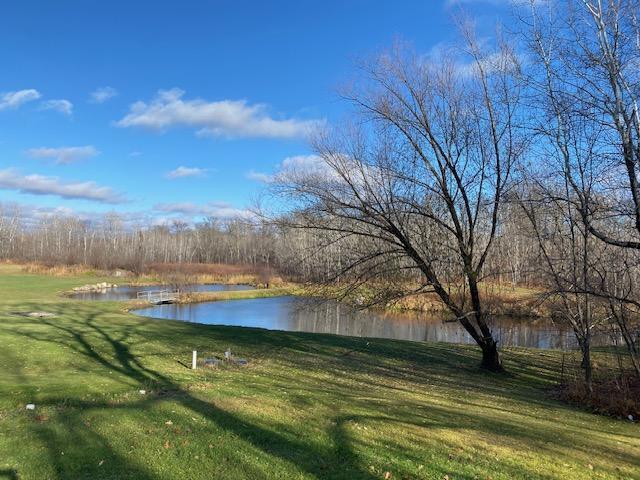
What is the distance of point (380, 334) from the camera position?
2362 cm

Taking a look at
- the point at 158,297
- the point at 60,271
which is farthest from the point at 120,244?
the point at 158,297

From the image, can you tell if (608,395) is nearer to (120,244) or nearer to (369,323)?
(369,323)

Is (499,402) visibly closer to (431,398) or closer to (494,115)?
(431,398)

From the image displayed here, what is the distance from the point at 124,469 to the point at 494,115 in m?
10.5

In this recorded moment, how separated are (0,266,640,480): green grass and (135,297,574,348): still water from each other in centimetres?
909

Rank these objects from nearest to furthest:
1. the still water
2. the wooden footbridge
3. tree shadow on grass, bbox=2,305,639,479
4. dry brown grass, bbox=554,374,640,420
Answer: tree shadow on grass, bbox=2,305,639,479 < dry brown grass, bbox=554,374,640,420 < the still water < the wooden footbridge

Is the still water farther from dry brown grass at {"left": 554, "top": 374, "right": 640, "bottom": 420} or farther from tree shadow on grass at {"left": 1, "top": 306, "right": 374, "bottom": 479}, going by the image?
tree shadow on grass at {"left": 1, "top": 306, "right": 374, "bottom": 479}

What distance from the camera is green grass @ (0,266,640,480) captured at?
506 cm

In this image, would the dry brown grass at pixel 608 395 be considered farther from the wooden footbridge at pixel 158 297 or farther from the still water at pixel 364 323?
the wooden footbridge at pixel 158 297

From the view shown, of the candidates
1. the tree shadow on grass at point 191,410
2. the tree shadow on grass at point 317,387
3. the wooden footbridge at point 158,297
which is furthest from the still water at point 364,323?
the tree shadow on grass at point 191,410

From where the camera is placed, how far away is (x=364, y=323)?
27.0 metres

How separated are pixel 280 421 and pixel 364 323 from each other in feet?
68.2

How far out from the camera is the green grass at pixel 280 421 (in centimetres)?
506

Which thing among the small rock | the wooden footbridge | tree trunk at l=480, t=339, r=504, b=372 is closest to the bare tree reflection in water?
the wooden footbridge
